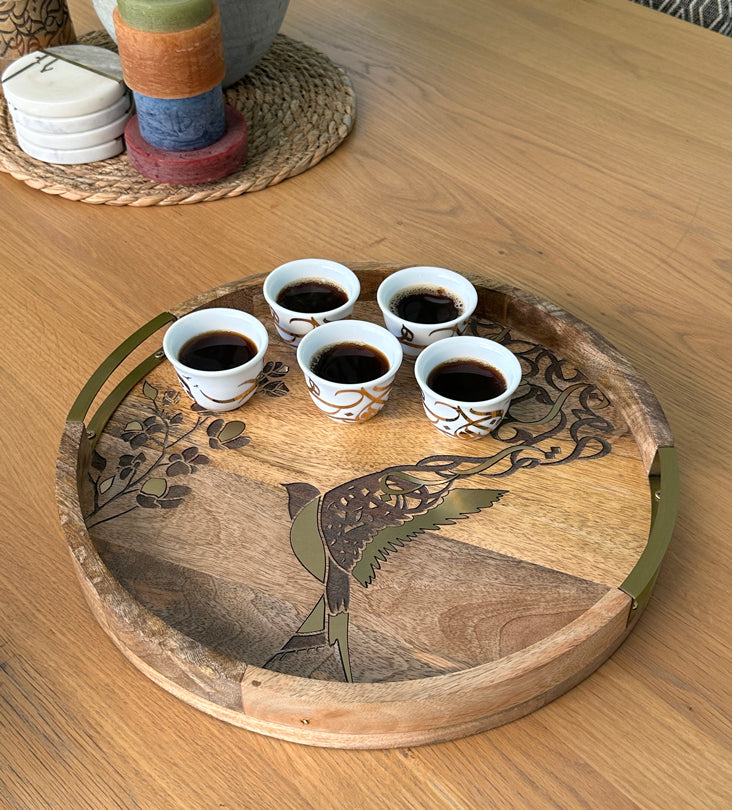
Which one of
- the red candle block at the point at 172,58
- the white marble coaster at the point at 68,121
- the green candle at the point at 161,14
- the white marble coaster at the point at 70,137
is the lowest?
the white marble coaster at the point at 70,137

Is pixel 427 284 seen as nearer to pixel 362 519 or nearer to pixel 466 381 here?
pixel 466 381

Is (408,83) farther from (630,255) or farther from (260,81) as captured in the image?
(630,255)

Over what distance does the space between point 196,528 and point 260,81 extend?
0.86 metres

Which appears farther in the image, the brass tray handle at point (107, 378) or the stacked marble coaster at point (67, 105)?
the stacked marble coaster at point (67, 105)

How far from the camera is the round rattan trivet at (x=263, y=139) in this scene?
1.17 metres

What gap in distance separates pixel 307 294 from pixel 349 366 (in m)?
0.11

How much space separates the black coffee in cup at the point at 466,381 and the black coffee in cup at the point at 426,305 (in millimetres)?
64

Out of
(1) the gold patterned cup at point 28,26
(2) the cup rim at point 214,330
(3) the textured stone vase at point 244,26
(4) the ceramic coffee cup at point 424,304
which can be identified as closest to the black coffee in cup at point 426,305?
(4) the ceramic coffee cup at point 424,304

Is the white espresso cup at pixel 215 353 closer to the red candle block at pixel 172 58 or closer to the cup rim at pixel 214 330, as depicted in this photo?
the cup rim at pixel 214 330

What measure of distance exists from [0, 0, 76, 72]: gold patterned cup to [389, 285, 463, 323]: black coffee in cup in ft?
2.55

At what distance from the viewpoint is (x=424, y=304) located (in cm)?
89

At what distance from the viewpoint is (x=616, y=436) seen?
82cm

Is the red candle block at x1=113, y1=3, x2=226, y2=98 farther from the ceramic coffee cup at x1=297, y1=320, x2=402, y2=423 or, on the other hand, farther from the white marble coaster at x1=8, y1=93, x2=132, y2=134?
the ceramic coffee cup at x1=297, y1=320, x2=402, y2=423

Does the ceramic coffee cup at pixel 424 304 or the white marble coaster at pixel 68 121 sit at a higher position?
the ceramic coffee cup at pixel 424 304
